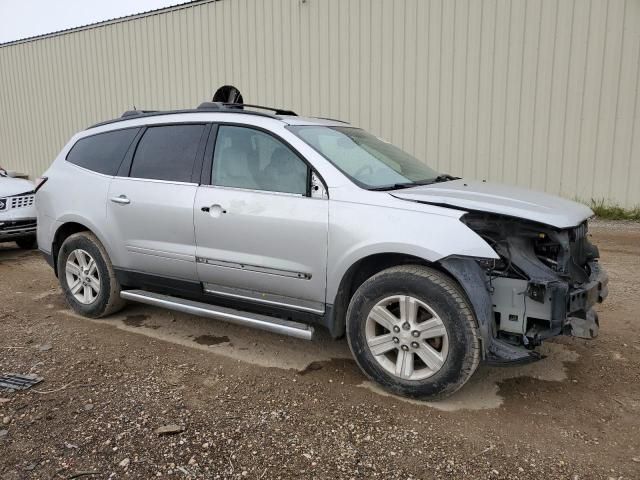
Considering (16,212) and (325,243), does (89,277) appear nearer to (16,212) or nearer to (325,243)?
(325,243)

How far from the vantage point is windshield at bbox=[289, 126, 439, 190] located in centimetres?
366

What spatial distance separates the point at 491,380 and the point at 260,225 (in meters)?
1.87

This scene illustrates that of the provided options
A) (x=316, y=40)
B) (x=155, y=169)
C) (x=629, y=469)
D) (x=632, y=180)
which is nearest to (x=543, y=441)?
(x=629, y=469)

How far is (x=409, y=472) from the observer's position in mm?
2580

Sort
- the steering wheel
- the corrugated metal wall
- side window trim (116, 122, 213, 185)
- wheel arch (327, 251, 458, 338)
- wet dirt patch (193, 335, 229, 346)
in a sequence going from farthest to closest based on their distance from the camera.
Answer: the corrugated metal wall < wet dirt patch (193, 335, 229, 346) < side window trim (116, 122, 213, 185) < the steering wheel < wheel arch (327, 251, 458, 338)

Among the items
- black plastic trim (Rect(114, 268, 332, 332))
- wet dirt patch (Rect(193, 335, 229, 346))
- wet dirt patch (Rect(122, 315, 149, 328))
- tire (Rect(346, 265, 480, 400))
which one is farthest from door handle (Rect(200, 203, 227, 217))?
wet dirt patch (Rect(122, 315, 149, 328))

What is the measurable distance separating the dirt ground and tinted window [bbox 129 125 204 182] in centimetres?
133

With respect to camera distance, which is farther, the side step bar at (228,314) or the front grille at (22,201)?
the front grille at (22,201)

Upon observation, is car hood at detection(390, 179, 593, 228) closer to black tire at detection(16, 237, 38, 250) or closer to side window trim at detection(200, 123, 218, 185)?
side window trim at detection(200, 123, 218, 185)

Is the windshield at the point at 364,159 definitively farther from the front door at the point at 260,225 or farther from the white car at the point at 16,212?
the white car at the point at 16,212

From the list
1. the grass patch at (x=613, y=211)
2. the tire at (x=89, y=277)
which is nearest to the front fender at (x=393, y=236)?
the tire at (x=89, y=277)

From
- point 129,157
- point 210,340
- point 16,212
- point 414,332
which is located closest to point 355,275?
point 414,332

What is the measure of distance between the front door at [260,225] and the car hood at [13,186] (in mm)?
4918

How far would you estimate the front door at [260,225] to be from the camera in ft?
11.6
